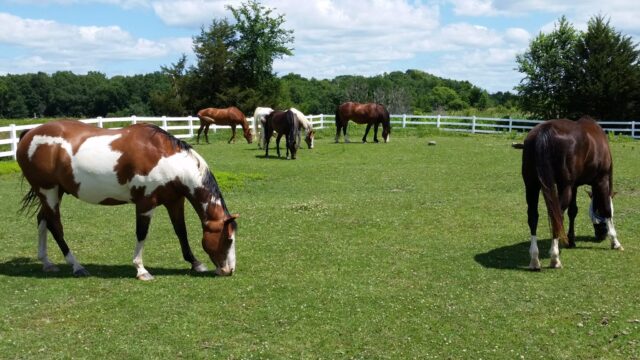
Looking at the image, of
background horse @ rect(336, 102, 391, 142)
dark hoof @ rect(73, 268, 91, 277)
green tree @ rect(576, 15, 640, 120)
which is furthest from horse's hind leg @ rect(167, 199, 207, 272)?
green tree @ rect(576, 15, 640, 120)

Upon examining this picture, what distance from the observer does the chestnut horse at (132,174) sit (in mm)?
6949

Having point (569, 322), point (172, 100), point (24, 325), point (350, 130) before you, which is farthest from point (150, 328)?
point (172, 100)

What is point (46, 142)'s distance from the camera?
716 centimetres

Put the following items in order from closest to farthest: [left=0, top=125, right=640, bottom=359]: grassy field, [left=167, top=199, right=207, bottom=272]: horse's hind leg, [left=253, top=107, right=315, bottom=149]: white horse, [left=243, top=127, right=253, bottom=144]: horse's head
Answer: [left=0, top=125, right=640, bottom=359]: grassy field
[left=167, top=199, right=207, bottom=272]: horse's hind leg
[left=253, top=107, right=315, bottom=149]: white horse
[left=243, top=127, right=253, bottom=144]: horse's head

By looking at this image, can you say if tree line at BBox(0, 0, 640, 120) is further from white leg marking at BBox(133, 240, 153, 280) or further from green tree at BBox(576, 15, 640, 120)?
white leg marking at BBox(133, 240, 153, 280)

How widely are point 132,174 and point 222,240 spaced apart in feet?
4.40

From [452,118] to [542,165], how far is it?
29473mm

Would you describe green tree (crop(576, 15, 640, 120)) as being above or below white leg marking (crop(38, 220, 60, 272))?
above

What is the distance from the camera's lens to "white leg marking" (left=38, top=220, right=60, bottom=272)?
741 cm

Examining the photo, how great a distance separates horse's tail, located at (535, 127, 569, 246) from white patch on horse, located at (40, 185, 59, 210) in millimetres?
6144

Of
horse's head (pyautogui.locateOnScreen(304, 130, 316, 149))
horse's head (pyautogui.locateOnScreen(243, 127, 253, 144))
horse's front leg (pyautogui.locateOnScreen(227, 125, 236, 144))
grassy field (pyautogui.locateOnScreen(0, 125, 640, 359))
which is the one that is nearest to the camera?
grassy field (pyautogui.locateOnScreen(0, 125, 640, 359))

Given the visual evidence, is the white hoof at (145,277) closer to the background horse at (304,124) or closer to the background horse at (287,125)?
the background horse at (287,125)

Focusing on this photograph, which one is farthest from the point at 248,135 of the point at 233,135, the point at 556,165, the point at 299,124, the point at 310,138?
the point at 556,165

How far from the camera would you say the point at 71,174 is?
703 centimetres
